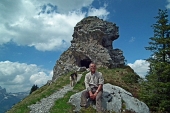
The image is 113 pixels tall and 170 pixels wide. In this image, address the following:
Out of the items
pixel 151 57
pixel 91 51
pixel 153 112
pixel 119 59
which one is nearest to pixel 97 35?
pixel 91 51

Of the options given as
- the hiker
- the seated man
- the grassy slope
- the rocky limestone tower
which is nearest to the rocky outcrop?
the grassy slope

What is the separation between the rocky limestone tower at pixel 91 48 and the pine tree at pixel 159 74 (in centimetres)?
2870

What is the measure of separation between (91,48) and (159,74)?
111 feet

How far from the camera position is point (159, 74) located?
816 inches

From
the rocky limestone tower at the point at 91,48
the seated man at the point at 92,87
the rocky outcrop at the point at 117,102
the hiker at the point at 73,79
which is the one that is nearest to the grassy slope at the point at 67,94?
the hiker at the point at 73,79

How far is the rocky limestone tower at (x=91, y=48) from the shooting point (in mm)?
52000

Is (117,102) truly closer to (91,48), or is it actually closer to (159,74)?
(159,74)

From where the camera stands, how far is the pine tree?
19.8m

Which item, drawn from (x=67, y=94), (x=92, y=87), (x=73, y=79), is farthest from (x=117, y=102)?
(x=73, y=79)

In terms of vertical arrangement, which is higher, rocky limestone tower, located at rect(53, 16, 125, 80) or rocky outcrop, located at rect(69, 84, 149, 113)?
rocky limestone tower, located at rect(53, 16, 125, 80)

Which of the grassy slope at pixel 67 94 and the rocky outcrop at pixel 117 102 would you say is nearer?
the rocky outcrop at pixel 117 102

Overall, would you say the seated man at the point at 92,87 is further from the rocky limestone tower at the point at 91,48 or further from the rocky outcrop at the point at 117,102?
the rocky limestone tower at the point at 91,48

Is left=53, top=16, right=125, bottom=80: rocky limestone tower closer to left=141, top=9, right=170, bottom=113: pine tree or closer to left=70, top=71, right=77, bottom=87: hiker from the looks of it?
left=70, top=71, right=77, bottom=87: hiker

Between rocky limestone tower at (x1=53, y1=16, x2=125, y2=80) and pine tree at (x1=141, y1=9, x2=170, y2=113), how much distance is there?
28701 mm
